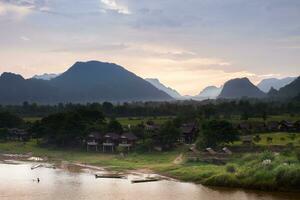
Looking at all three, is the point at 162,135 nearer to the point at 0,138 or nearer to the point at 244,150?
the point at 244,150

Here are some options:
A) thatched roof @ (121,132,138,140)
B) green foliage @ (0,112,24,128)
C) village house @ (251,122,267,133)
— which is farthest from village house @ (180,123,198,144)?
green foliage @ (0,112,24,128)

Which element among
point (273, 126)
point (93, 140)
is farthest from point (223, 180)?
point (273, 126)

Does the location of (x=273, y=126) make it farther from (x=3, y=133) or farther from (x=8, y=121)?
(x=8, y=121)

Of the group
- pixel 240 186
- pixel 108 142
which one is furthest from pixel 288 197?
pixel 108 142

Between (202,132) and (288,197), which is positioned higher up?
(202,132)

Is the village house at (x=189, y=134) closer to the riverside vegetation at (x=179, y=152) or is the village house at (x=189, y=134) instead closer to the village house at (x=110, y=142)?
the riverside vegetation at (x=179, y=152)

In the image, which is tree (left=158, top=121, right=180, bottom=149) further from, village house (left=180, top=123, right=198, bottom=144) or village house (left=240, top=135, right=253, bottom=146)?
village house (left=240, top=135, right=253, bottom=146)
